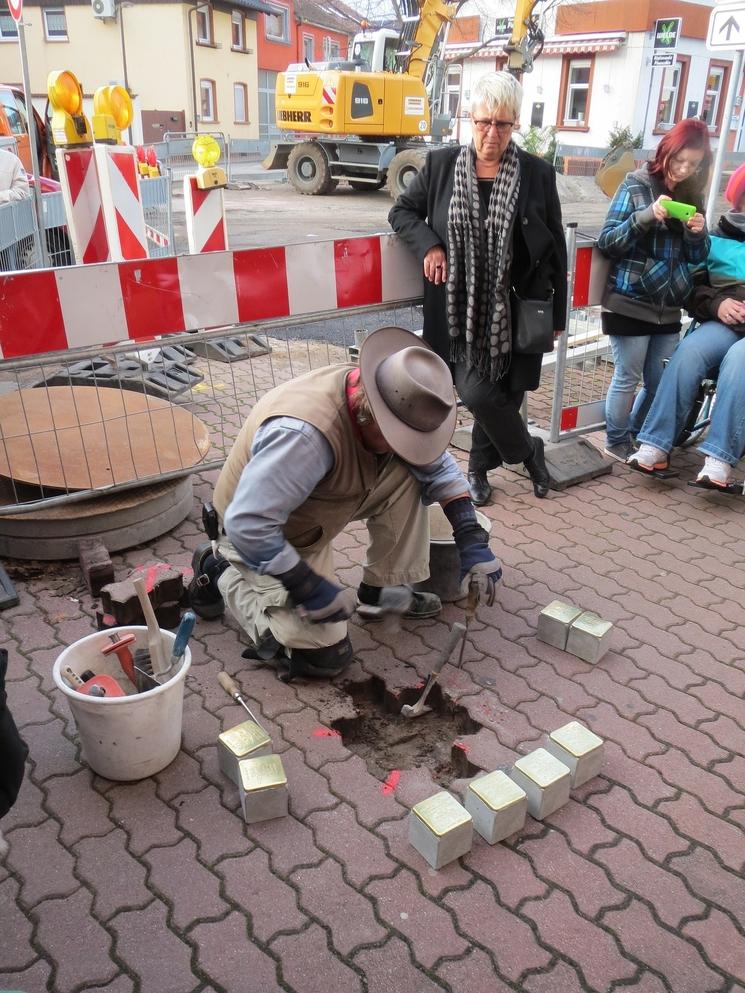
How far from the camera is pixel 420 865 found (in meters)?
2.25

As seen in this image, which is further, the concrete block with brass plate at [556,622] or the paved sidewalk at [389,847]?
the concrete block with brass plate at [556,622]

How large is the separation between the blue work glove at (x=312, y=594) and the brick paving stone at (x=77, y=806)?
830 millimetres

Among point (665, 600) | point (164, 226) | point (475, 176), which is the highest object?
point (475, 176)

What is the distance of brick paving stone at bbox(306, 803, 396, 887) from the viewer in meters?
2.22

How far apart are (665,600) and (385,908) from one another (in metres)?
2.09

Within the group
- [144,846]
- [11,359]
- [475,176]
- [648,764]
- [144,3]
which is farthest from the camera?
[144,3]

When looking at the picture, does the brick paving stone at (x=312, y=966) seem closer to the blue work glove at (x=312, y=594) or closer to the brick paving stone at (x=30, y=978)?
the brick paving stone at (x=30, y=978)

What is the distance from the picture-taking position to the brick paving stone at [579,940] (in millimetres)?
1972

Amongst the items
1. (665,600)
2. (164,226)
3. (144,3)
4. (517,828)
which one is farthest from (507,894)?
(144,3)

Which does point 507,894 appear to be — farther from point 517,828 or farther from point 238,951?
point 238,951

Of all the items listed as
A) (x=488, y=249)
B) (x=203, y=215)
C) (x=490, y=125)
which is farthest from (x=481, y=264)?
(x=203, y=215)

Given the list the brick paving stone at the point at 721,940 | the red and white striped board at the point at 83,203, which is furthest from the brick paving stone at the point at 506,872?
the red and white striped board at the point at 83,203

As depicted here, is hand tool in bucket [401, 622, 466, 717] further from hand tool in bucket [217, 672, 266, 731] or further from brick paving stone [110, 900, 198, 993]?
brick paving stone [110, 900, 198, 993]

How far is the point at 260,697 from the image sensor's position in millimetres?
2904
